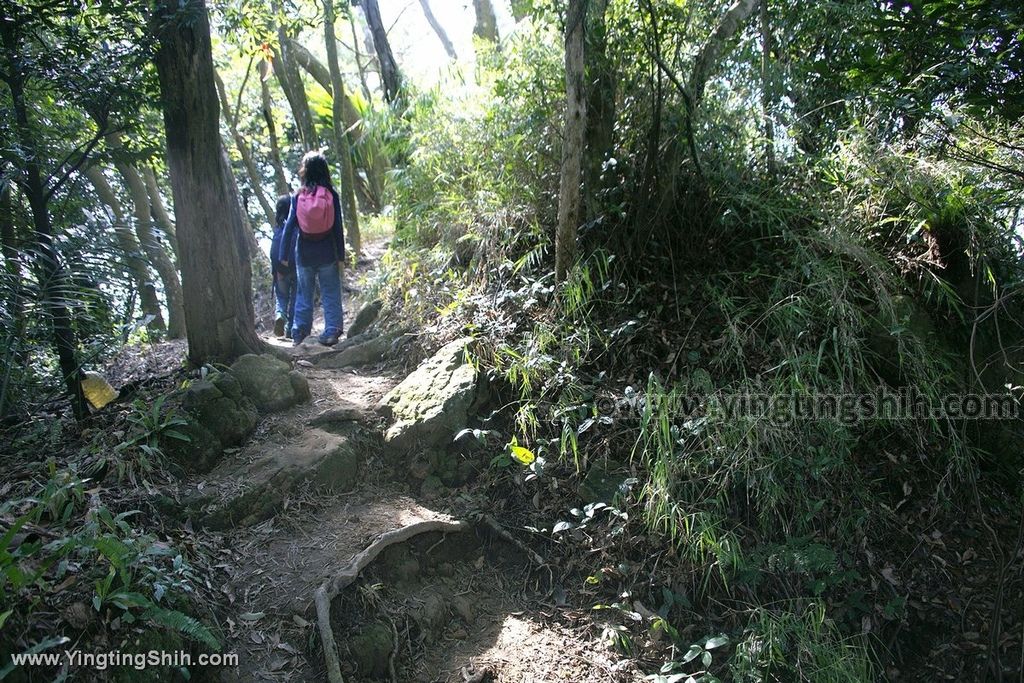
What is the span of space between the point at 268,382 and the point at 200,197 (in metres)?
1.56

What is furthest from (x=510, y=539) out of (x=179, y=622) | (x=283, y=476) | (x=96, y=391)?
(x=96, y=391)

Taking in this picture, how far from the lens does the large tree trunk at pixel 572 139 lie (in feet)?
14.7

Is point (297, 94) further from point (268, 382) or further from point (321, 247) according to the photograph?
point (268, 382)

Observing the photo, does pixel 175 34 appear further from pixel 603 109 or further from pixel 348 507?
pixel 348 507

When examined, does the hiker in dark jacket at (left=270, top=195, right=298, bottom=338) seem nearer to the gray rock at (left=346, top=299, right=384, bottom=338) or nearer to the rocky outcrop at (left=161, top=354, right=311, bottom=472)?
the gray rock at (left=346, top=299, right=384, bottom=338)

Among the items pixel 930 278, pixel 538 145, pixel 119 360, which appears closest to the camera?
pixel 930 278

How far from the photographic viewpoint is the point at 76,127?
4754 millimetres

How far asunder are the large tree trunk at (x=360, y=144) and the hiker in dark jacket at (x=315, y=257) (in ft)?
16.8

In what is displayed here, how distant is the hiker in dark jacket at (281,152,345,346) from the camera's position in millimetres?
6480

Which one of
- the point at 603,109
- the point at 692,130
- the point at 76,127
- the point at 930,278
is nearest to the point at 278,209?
the point at 76,127

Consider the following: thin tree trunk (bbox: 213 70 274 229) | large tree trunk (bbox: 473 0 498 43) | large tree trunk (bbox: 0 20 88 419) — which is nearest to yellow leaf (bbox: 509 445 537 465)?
large tree trunk (bbox: 0 20 88 419)

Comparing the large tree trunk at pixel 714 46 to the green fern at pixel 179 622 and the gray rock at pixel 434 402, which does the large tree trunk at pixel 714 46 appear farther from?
the green fern at pixel 179 622

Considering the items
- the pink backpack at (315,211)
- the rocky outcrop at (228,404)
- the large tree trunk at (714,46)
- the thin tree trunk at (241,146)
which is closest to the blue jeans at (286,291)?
the pink backpack at (315,211)

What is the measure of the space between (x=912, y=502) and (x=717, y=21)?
410cm
